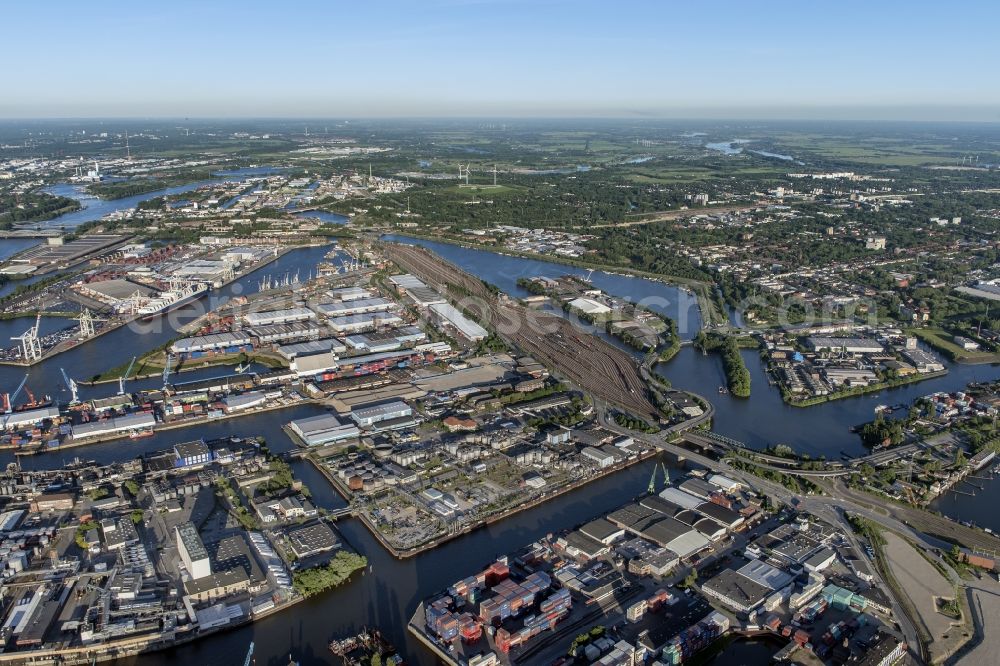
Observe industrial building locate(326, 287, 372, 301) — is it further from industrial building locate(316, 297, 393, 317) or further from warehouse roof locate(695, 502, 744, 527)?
warehouse roof locate(695, 502, 744, 527)

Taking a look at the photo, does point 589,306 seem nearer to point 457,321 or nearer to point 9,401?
point 457,321

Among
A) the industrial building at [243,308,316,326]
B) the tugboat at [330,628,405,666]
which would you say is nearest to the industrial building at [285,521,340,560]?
the tugboat at [330,628,405,666]

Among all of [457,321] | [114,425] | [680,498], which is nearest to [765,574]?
[680,498]

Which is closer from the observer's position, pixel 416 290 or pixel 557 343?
pixel 557 343

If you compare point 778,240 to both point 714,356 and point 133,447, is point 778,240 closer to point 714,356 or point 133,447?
point 714,356

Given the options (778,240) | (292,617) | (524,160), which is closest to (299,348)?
(292,617)

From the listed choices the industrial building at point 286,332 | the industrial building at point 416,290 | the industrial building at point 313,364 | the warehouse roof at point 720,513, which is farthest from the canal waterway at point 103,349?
the warehouse roof at point 720,513

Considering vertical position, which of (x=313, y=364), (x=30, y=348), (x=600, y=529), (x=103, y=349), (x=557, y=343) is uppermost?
(x=30, y=348)
